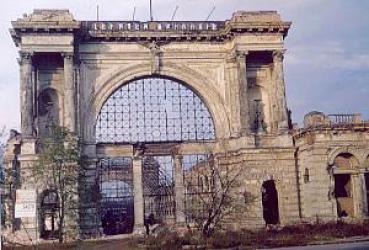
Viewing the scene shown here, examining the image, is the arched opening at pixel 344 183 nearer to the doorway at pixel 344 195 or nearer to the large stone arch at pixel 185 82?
the doorway at pixel 344 195

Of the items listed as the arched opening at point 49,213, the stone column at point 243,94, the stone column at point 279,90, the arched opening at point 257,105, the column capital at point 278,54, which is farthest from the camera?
the arched opening at point 257,105

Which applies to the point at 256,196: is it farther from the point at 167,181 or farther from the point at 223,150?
the point at 167,181

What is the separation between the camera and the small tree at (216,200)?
30.0 metres

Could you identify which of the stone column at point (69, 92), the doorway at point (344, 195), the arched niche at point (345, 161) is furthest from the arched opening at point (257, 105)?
the stone column at point (69, 92)

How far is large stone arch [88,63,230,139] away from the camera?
1555 inches

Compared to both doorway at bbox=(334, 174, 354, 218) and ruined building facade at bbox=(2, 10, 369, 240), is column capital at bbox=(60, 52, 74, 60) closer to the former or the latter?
ruined building facade at bbox=(2, 10, 369, 240)

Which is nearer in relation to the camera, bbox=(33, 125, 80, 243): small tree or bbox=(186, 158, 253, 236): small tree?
bbox=(186, 158, 253, 236): small tree

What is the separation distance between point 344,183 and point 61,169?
19172 millimetres

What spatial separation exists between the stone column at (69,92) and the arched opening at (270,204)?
13.8 m

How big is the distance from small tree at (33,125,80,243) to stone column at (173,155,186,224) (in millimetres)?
9425

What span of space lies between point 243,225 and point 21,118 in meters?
15.6

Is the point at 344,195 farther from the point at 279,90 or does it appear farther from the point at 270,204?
the point at 279,90

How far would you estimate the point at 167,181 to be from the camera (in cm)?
4047

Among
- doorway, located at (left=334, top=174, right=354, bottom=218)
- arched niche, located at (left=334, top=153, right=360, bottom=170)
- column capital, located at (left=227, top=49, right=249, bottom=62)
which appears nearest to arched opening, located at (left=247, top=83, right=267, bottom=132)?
column capital, located at (left=227, top=49, right=249, bottom=62)
